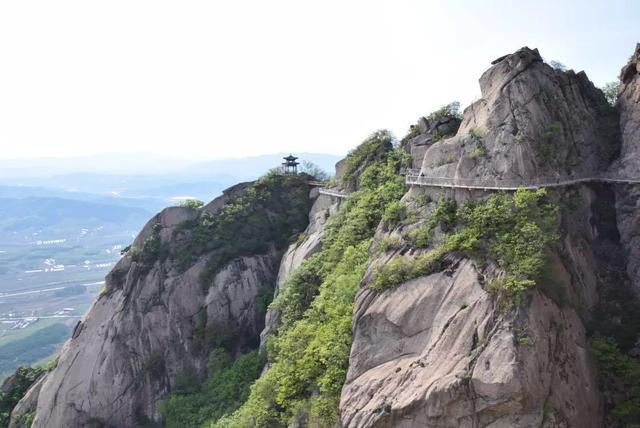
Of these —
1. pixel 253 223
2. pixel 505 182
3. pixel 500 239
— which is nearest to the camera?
pixel 500 239

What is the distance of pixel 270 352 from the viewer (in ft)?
112

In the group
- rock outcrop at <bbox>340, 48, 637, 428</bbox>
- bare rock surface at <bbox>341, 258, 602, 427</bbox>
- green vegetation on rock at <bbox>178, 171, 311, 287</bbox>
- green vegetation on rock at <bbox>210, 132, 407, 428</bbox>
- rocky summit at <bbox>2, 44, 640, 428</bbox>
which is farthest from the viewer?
green vegetation on rock at <bbox>178, 171, 311, 287</bbox>

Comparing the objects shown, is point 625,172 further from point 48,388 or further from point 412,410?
point 48,388

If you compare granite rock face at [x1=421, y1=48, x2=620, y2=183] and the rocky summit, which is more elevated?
granite rock face at [x1=421, y1=48, x2=620, y2=183]

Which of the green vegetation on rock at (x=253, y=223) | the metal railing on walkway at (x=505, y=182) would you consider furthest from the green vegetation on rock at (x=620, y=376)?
the green vegetation on rock at (x=253, y=223)

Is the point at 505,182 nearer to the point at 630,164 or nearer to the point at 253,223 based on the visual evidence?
the point at 630,164

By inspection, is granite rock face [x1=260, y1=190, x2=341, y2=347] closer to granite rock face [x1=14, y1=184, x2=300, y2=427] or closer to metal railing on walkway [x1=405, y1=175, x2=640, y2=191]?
granite rock face [x1=14, y1=184, x2=300, y2=427]

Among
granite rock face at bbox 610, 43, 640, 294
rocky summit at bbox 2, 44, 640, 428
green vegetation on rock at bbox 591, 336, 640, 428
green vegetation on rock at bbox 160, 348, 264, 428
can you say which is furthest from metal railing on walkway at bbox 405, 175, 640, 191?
green vegetation on rock at bbox 160, 348, 264, 428

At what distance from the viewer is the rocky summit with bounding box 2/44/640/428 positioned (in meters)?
20.9

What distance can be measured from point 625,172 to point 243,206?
121 feet

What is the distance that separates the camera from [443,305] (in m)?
22.9

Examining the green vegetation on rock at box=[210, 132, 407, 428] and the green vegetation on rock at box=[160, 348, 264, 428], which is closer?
the green vegetation on rock at box=[210, 132, 407, 428]

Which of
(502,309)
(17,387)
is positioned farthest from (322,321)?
(17,387)

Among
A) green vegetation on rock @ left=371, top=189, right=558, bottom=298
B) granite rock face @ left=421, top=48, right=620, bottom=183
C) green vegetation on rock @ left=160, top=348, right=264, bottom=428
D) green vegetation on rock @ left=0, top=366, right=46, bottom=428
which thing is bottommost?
green vegetation on rock @ left=0, top=366, right=46, bottom=428
